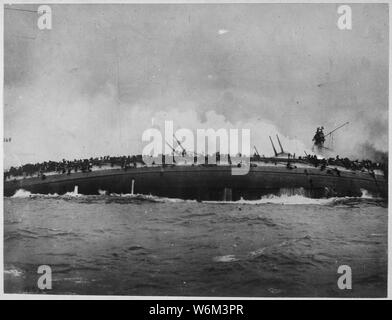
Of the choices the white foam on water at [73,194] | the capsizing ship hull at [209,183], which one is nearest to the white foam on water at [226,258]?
the capsizing ship hull at [209,183]

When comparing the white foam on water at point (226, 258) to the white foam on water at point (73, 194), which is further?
the white foam on water at point (73, 194)

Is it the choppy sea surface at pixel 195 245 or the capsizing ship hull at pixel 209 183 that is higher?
the capsizing ship hull at pixel 209 183

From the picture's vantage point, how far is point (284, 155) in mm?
2566

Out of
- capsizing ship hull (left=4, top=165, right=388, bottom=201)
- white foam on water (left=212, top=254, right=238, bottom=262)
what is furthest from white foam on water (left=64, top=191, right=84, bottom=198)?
white foam on water (left=212, top=254, right=238, bottom=262)

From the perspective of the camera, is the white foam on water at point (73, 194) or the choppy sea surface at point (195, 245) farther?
the white foam on water at point (73, 194)

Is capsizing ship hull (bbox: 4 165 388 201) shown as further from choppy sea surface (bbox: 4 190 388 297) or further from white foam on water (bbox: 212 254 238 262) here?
white foam on water (bbox: 212 254 238 262)

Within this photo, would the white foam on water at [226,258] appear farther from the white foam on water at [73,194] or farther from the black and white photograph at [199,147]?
the white foam on water at [73,194]

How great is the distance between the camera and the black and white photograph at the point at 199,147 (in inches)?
98.0

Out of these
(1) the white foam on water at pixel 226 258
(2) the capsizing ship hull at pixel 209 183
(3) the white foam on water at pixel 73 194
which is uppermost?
(2) the capsizing ship hull at pixel 209 183

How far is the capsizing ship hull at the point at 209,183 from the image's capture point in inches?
100

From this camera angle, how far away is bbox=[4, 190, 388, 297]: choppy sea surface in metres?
2.48

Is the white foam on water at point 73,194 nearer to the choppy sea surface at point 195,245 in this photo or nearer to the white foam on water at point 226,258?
the choppy sea surface at point 195,245
